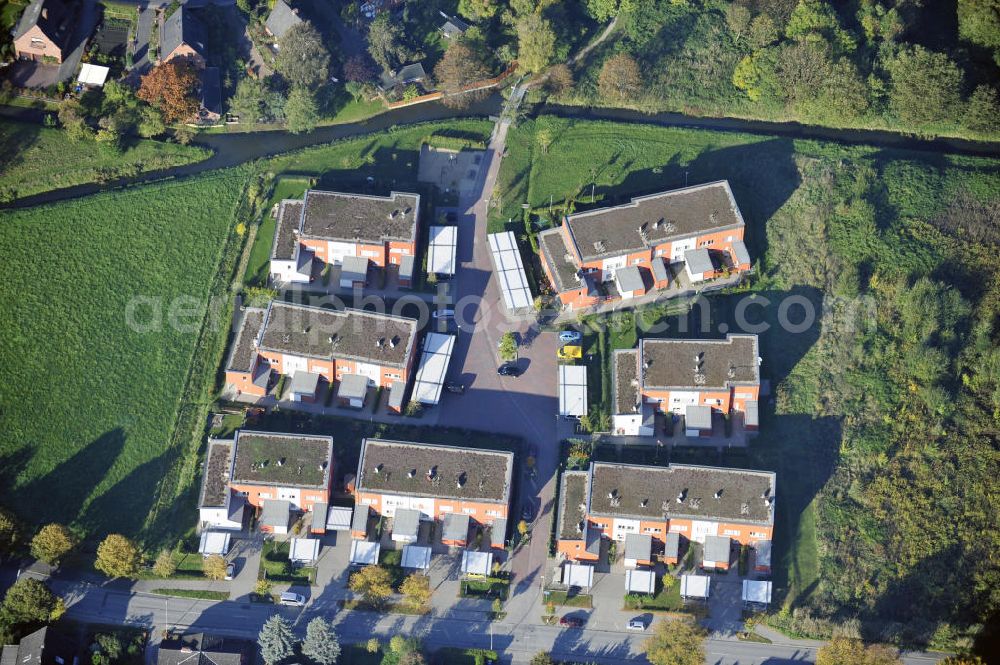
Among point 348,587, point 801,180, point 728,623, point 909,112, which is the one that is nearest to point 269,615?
Answer: point 348,587

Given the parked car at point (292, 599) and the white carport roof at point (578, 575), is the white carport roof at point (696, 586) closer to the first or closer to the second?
the white carport roof at point (578, 575)

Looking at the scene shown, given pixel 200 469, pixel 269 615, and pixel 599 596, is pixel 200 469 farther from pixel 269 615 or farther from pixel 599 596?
pixel 599 596

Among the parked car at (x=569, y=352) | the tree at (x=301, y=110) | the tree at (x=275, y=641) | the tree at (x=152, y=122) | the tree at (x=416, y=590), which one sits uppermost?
the tree at (x=301, y=110)

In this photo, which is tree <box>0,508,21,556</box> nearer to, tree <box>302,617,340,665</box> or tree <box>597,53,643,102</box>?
tree <box>302,617,340,665</box>

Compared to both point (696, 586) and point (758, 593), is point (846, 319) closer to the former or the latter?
point (758, 593)

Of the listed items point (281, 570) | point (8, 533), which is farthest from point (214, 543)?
point (8, 533)

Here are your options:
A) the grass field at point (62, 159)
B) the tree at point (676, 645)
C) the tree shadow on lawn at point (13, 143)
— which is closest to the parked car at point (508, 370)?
the tree at point (676, 645)
